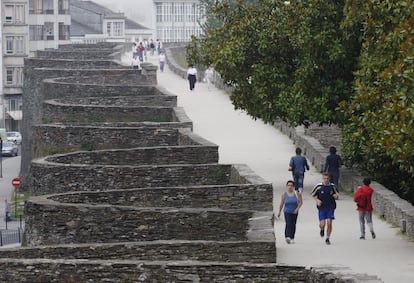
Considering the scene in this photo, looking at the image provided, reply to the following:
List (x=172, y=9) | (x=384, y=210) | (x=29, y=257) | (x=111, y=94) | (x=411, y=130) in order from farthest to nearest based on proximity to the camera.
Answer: (x=172, y=9), (x=111, y=94), (x=384, y=210), (x=411, y=130), (x=29, y=257)

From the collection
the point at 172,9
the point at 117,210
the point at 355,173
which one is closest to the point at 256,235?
the point at 117,210

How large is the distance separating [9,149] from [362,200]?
2830 inches

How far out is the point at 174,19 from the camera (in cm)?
15075

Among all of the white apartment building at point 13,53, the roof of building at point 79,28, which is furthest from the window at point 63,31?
the roof of building at point 79,28

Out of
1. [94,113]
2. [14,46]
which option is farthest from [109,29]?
[94,113]

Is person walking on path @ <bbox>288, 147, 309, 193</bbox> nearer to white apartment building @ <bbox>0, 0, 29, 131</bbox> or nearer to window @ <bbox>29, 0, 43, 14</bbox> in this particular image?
white apartment building @ <bbox>0, 0, 29, 131</bbox>

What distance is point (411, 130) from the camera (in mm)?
22156

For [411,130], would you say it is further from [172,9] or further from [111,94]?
[172,9]

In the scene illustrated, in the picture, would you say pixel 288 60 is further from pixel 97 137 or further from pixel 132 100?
pixel 132 100

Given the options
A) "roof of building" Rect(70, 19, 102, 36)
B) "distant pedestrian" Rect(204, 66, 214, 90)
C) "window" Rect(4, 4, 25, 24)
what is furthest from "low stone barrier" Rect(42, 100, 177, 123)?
"roof of building" Rect(70, 19, 102, 36)

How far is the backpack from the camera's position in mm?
22875

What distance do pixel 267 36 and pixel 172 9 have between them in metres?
120

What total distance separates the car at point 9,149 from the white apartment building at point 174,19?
183 feet

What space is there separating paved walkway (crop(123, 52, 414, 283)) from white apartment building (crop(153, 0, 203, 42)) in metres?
97.4
